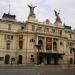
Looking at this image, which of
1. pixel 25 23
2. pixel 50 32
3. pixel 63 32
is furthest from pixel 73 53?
pixel 25 23

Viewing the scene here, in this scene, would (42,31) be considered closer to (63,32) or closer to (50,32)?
(50,32)

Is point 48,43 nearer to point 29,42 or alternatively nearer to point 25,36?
point 29,42

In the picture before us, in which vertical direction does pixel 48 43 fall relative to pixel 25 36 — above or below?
below

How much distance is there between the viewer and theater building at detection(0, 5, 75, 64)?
73.9 metres

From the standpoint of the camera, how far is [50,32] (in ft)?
262

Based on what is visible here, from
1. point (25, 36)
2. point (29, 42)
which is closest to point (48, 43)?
point (29, 42)

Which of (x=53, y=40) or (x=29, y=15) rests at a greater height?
(x=29, y=15)

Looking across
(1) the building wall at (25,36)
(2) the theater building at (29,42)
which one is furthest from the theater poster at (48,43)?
(1) the building wall at (25,36)

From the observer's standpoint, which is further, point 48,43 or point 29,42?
point 48,43

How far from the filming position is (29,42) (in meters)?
75.6

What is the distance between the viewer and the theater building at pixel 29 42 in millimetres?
73875

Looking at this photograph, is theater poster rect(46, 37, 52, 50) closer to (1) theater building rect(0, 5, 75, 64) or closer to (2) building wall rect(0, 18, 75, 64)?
(1) theater building rect(0, 5, 75, 64)

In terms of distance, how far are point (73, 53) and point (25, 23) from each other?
25.4 metres

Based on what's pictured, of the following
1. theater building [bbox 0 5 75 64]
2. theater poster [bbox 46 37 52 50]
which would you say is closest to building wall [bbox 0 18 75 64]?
theater building [bbox 0 5 75 64]
